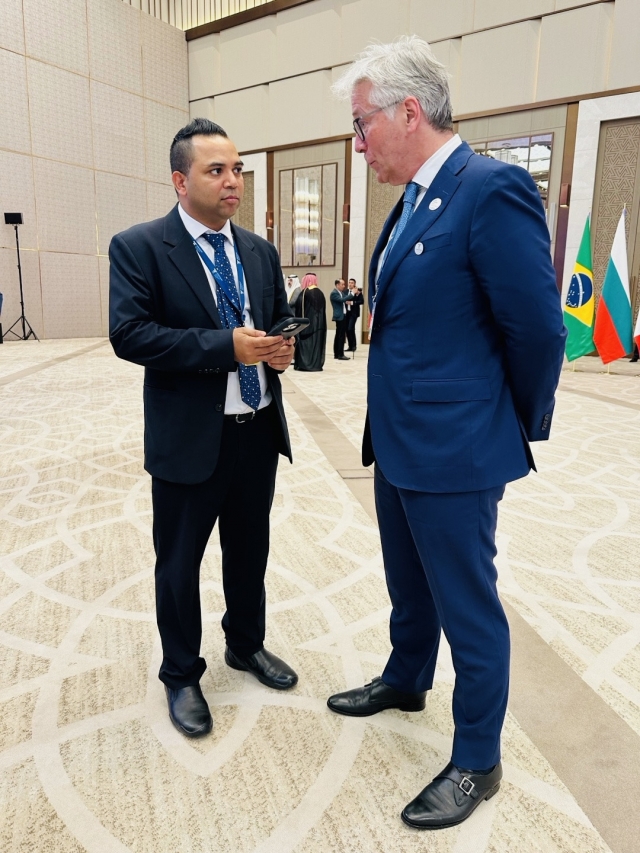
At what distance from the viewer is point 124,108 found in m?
14.0

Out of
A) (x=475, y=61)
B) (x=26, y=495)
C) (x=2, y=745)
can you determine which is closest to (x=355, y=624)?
(x=2, y=745)

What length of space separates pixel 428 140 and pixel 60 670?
1.78 metres

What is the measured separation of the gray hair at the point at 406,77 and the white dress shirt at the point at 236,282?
0.55 m

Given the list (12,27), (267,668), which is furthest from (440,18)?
(267,668)

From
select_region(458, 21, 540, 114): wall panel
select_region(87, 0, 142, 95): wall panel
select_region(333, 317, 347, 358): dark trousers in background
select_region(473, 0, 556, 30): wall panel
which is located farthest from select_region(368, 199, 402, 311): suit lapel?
select_region(87, 0, 142, 95): wall panel

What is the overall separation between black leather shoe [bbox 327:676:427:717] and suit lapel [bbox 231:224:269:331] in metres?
1.06

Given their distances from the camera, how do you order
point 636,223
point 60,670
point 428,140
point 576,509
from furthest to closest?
point 636,223 → point 576,509 → point 60,670 → point 428,140

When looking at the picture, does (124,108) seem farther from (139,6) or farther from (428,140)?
(428,140)

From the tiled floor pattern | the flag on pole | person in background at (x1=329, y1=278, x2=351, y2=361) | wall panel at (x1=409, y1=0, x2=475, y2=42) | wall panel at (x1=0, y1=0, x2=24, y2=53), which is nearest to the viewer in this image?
the tiled floor pattern

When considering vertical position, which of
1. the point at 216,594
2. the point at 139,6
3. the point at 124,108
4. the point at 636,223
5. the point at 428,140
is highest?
the point at 139,6

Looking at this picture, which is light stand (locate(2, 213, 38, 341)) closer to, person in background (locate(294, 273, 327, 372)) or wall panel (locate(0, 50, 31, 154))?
wall panel (locate(0, 50, 31, 154))

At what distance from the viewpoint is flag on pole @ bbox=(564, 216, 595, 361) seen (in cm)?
909

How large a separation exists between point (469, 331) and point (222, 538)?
99 centimetres

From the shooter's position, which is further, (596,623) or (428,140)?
(596,623)
